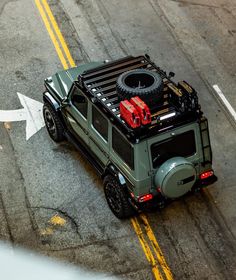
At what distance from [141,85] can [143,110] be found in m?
1.37

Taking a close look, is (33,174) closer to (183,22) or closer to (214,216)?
(214,216)

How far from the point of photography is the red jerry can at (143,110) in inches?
356

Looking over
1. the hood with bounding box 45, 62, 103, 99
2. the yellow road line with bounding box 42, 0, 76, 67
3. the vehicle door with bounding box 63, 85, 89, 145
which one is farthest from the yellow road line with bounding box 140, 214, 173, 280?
the yellow road line with bounding box 42, 0, 76, 67

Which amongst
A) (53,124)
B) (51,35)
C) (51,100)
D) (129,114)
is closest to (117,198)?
(129,114)

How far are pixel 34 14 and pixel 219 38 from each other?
4.83 metres

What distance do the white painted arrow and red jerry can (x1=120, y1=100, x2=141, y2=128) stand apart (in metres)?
3.52

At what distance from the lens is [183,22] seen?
605 inches

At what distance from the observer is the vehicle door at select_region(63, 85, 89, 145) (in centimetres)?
1076

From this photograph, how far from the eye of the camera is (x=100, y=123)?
1033cm

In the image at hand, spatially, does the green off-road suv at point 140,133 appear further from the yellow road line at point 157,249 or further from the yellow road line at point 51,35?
the yellow road line at point 51,35

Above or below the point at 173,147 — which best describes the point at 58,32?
below

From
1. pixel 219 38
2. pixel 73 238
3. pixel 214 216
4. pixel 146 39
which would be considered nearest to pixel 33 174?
pixel 73 238

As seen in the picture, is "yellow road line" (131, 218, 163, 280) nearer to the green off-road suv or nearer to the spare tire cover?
the green off-road suv

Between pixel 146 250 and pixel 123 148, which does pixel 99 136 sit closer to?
pixel 123 148
